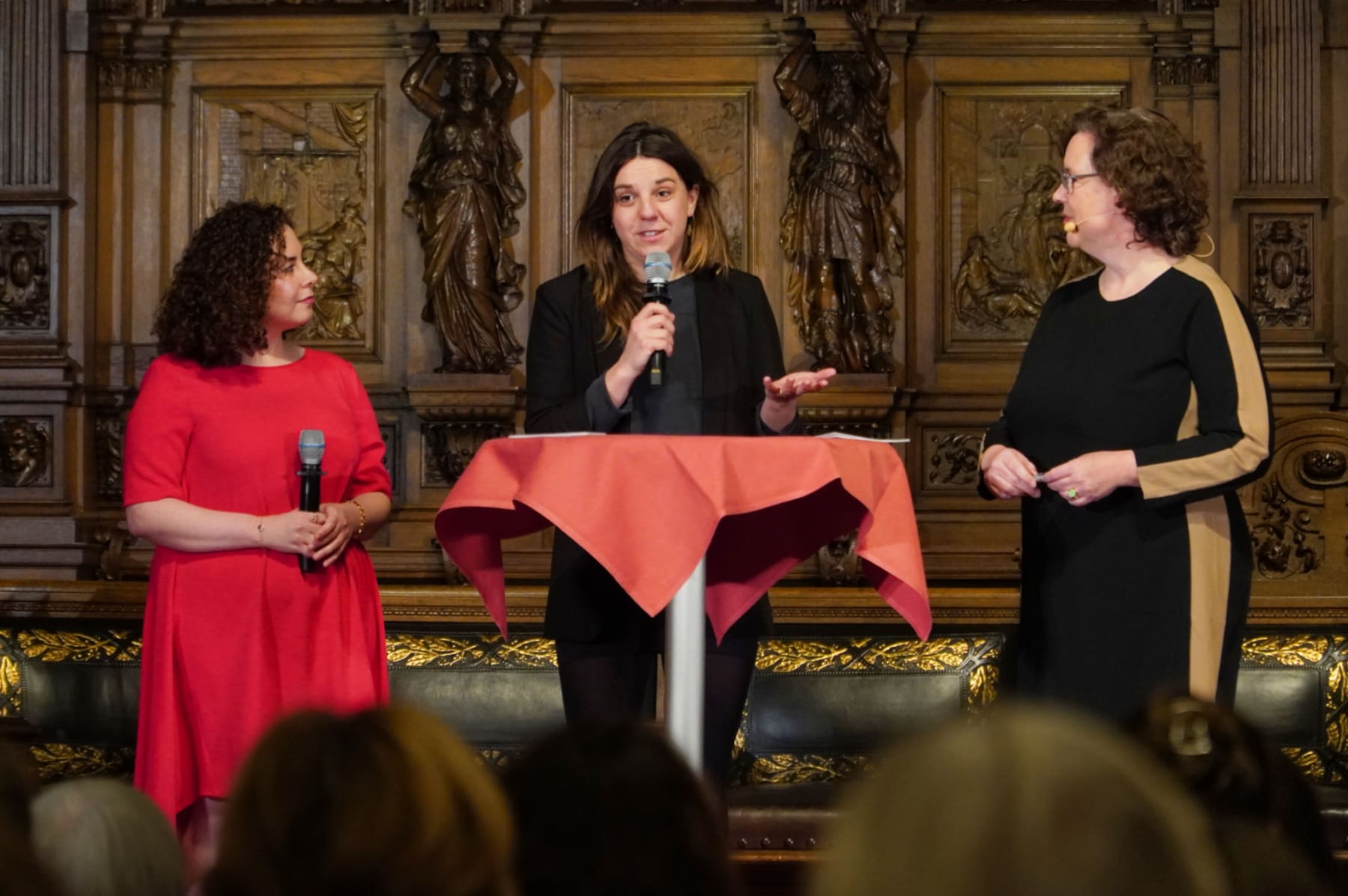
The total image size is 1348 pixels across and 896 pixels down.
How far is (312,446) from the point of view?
3332 millimetres

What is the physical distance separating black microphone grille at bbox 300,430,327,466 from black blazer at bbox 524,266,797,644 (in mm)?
427

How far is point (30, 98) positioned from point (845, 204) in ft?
11.7

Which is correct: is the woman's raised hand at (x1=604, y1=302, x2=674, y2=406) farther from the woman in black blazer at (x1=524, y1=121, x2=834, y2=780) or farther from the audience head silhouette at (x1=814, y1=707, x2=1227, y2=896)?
the audience head silhouette at (x1=814, y1=707, x2=1227, y2=896)

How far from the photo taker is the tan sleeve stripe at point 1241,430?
9.62 ft

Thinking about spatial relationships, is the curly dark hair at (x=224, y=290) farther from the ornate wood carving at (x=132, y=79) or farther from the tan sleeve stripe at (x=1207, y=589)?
the ornate wood carving at (x=132, y=79)

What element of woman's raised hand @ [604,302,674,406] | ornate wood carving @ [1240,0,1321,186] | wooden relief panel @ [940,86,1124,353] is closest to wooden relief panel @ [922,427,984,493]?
wooden relief panel @ [940,86,1124,353]

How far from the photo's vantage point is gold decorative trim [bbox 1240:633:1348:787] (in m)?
4.72

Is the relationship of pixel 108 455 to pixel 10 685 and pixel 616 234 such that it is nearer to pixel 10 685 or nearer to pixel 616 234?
pixel 10 685

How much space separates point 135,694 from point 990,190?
176 inches

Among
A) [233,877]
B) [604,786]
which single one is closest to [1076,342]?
[604,786]

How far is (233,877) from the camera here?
123cm

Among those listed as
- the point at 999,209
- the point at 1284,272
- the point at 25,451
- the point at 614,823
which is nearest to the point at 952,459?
the point at 999,209

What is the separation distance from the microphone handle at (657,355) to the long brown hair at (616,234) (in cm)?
21

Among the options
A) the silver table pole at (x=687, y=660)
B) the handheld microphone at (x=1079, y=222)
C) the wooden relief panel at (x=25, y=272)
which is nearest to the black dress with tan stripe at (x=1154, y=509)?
the handheld microphone at (x=1079, y=222)
